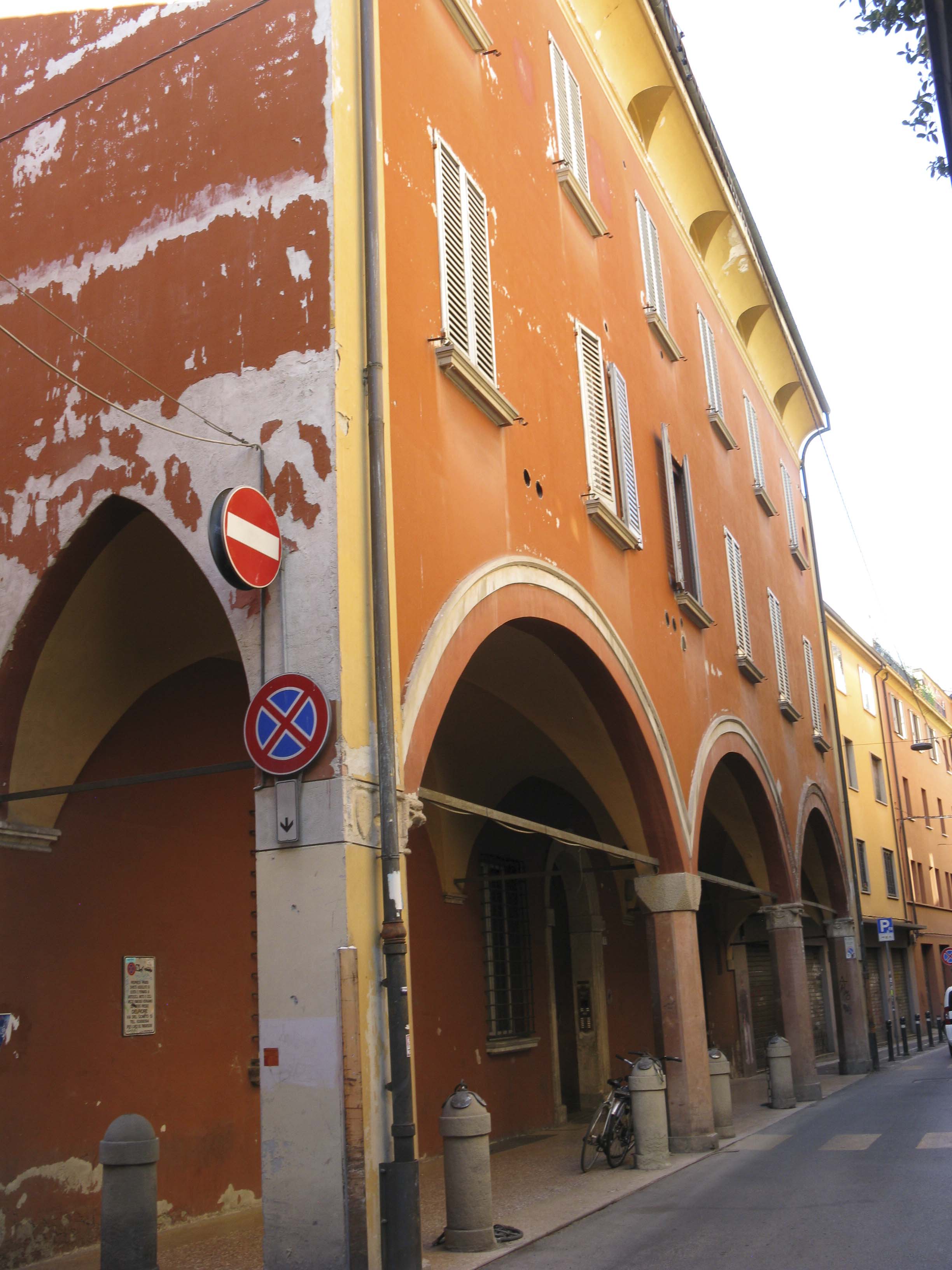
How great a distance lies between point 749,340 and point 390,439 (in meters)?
15.0

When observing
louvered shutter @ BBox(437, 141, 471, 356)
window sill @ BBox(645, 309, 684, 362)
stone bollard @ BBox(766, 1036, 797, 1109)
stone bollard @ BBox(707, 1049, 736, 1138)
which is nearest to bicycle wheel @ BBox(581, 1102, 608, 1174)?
stone bollard @ BBox(707, 1049, 736, 1138)

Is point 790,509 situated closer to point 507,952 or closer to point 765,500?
point 765,500

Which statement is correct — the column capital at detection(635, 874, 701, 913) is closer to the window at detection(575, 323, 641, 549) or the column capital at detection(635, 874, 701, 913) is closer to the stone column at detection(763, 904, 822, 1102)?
the window at detection(575, 323, 641, 549)

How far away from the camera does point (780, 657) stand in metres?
19.9

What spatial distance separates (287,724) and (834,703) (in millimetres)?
18935

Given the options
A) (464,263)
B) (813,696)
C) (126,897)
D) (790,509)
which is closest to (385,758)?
(126,897)

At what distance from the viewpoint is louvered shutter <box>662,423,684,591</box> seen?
45.8 feet

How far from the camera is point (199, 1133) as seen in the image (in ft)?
31.2

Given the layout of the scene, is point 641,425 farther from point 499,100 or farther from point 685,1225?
point 685,1225

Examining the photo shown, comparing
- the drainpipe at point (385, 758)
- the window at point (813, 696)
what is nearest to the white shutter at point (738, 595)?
the window at point (813, 696)

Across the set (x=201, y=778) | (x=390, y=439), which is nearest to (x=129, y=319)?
(x=390, y=439)

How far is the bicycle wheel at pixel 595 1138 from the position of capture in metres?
11.2

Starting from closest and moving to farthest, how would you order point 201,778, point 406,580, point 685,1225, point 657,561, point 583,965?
1. point 406,580
2. point 685,1225
3. point 201,778
4. point 657,561
5. point 583,965

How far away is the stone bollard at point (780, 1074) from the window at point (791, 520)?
9393 mm
